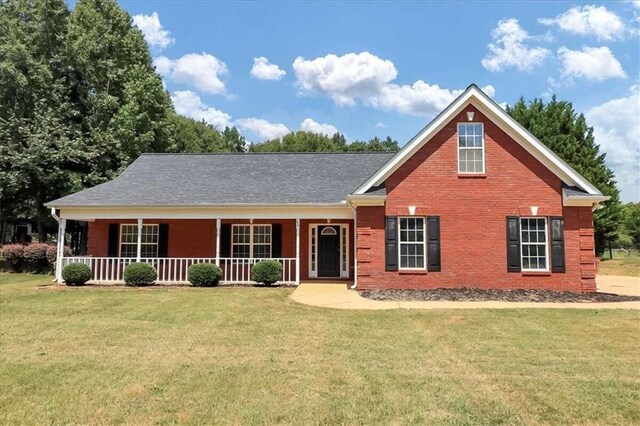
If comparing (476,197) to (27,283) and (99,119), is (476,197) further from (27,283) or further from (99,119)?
(99,119)

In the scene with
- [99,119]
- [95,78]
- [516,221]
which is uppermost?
[95,78]

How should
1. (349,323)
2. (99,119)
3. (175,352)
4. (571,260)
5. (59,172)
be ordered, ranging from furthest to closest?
(99,119), (59,172), (571,260), (349,323), (175,352)

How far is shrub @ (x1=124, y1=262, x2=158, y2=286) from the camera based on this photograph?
16000 mm

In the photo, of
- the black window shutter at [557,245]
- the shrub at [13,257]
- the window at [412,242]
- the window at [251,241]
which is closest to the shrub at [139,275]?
the window at [251,241]

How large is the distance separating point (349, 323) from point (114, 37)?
88.5ft

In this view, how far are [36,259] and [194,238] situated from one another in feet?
29.8

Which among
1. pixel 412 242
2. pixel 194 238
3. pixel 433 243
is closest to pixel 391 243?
pixel 412 242

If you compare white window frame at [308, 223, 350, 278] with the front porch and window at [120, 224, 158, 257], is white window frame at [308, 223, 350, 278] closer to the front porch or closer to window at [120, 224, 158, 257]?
the front porch

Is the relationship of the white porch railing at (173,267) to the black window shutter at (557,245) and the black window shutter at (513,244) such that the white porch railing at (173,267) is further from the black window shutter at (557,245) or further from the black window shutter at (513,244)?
the black window shutter at (557,245)

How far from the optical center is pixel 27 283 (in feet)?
57.3

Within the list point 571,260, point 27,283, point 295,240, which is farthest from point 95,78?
point 571,260

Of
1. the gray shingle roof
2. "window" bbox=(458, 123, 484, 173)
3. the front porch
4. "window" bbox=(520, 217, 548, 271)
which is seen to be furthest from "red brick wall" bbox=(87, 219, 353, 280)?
"window" bbox=(520, 217, 548, 271)

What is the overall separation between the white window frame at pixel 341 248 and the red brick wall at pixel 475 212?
3532mm

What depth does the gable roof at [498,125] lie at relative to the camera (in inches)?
568
